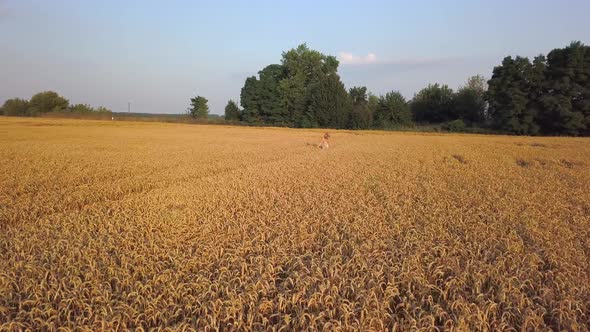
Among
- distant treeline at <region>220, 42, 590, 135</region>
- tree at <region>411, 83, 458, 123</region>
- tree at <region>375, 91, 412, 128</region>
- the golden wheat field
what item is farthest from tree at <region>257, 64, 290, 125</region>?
the golden wheat field

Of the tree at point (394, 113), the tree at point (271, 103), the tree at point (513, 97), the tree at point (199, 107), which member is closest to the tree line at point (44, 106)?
the tree at point (199, 107)

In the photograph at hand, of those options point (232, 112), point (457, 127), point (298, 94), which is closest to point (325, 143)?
point (457, 127)

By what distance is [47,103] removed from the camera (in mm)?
79812

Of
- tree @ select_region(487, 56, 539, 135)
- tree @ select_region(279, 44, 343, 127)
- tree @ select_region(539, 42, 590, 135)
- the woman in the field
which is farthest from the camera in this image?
tree @ select_region(279, 44, 343, 127)

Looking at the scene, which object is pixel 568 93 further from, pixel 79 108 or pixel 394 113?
pixel 79 108

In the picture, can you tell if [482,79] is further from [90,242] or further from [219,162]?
[90,242]

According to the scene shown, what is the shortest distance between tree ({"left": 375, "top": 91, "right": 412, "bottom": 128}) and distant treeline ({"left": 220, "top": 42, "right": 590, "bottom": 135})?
15 cm

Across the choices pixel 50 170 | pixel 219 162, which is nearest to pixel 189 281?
pixel 50 170

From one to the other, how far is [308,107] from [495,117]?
90.6 ft

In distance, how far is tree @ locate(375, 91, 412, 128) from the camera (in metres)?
59.9

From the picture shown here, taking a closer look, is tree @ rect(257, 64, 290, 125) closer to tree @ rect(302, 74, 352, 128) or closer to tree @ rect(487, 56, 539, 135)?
tree @ rect(302, 74, 352, 128)

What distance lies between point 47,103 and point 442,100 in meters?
77.1

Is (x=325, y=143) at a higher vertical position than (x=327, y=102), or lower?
lower

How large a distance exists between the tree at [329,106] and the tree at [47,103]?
2105 inches
